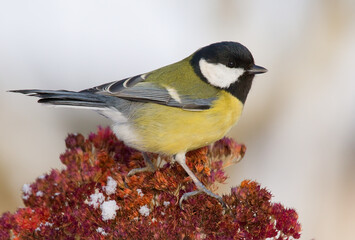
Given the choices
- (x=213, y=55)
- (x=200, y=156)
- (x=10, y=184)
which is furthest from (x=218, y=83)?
(x=10, y=184)

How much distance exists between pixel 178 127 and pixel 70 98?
2.33ft

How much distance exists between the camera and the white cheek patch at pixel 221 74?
11.6ft

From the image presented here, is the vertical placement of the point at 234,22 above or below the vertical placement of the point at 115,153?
above

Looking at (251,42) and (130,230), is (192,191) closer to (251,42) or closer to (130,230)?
(130,230)

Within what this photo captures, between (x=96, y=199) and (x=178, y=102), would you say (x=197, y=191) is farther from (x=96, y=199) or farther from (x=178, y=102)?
(x=178, y=102)

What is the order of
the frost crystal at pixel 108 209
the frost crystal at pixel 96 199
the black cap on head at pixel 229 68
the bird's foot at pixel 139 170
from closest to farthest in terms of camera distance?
the frost crystal at pixel 108 209, the frost crystal at pixel 96 199, the bird's foot at pixel 139 170, the black cap on head at pixel 229 68

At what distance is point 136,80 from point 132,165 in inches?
22.9

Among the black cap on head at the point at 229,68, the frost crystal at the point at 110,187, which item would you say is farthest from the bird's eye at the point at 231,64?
the frost crystal at the point at 110,187

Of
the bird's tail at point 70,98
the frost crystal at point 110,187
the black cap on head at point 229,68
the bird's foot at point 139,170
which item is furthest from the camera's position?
the black cap on head at point 229,68

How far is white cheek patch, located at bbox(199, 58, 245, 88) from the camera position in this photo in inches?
139

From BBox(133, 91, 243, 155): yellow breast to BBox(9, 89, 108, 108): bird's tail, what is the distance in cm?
27

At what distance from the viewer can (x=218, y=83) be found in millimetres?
3551

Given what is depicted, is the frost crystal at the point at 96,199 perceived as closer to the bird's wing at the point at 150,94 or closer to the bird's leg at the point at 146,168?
the bird's leg at the point at 146,168

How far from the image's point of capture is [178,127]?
3.34 metres
